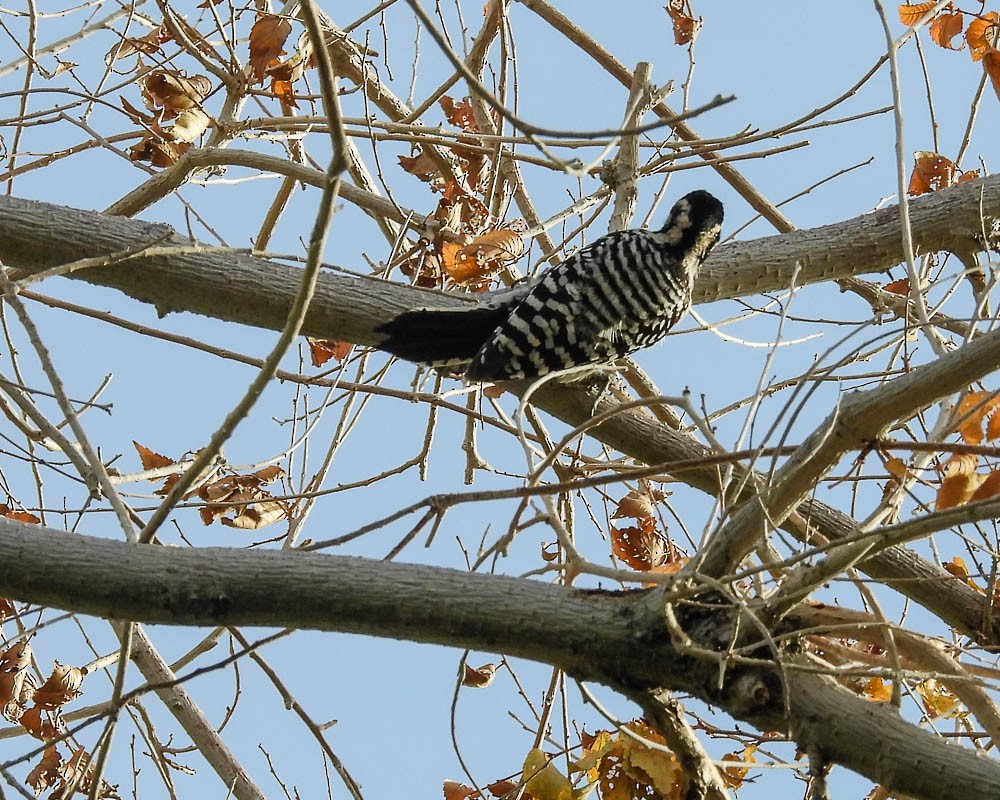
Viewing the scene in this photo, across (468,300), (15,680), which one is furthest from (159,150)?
(15,680)

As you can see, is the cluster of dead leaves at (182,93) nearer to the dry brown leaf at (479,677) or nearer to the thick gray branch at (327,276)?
the thick gray branch at (327,276)

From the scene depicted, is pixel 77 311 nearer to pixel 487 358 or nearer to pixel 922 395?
pixel 487 358

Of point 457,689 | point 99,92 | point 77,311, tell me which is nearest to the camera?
point 457,689

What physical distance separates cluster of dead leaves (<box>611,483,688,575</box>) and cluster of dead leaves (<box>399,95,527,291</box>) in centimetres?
86

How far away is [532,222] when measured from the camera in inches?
178

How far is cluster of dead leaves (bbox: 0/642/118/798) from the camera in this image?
3.29 metres

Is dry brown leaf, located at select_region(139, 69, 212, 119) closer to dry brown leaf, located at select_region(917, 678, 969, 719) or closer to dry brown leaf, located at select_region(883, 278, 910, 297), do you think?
dry brown leaf, located at select_region(883, 278, 910, 297)

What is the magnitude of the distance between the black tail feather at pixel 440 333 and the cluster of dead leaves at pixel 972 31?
156 centimetres

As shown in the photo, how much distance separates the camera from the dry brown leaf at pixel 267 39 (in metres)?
3.65

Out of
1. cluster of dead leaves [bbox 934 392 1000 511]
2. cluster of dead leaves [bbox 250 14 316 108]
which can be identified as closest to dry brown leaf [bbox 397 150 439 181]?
cluster of dead leaves [bbox 250 14 316 108]

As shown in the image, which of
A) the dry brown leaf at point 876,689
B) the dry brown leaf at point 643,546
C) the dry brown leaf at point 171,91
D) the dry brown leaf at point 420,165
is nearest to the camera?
the dry brown leaf at point 876,689

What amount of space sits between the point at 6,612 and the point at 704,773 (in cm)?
230

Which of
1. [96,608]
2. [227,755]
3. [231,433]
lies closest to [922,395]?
[231,433]

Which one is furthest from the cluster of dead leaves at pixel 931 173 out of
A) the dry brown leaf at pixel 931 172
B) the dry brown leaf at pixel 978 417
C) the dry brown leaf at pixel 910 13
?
the dry brown leaf at pixel 978 417
